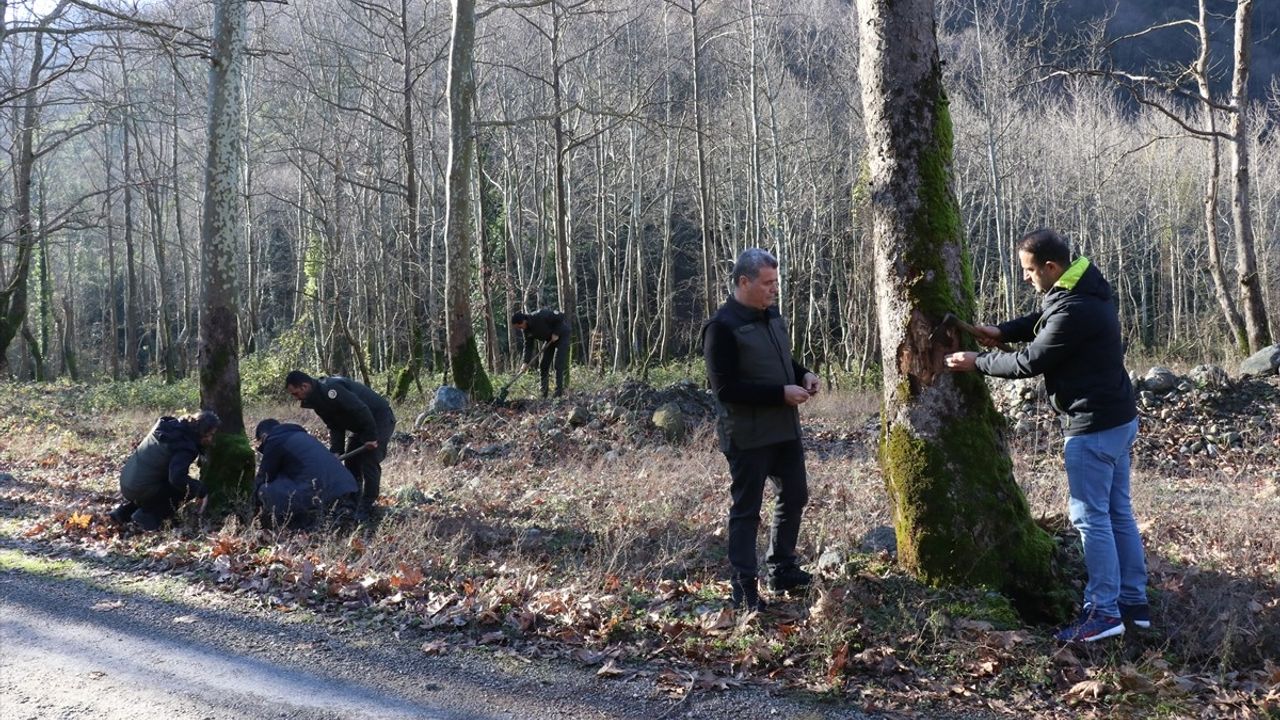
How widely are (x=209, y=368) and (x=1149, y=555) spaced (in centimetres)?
896

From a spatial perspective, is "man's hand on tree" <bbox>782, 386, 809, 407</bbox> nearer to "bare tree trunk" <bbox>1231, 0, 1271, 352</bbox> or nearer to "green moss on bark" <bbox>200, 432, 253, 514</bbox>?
"green moss on bark" <bbox>200, 432, 253, 514</bbox>

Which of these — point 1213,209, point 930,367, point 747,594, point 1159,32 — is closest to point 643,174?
point 1213,209

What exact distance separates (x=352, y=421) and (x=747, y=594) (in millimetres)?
5000

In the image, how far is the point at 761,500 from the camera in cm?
515

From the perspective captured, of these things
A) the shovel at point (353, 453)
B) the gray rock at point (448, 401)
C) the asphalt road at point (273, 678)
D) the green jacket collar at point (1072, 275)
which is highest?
the green jacket collar at point (1072, 275)

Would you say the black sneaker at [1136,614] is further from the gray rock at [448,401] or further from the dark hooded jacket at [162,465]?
the gray rock at [448,401]

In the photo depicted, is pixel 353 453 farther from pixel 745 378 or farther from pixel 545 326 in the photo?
pixel 545 326

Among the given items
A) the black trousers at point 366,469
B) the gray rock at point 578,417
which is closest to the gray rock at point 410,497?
the black trousers at point 366,469

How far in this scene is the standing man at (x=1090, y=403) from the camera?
4.62 metres

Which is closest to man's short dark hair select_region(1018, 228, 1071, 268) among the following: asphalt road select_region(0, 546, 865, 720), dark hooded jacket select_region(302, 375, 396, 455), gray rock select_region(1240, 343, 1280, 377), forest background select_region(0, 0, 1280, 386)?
asphalt road select_region(0, 546, 865, 720)

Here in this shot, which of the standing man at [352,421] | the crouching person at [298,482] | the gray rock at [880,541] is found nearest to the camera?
the gray rock at [880,541]

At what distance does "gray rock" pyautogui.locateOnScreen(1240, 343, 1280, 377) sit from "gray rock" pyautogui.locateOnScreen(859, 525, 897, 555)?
11.1 m

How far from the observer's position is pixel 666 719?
410 cm

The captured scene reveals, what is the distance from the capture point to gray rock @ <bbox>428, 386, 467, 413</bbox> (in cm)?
1547
